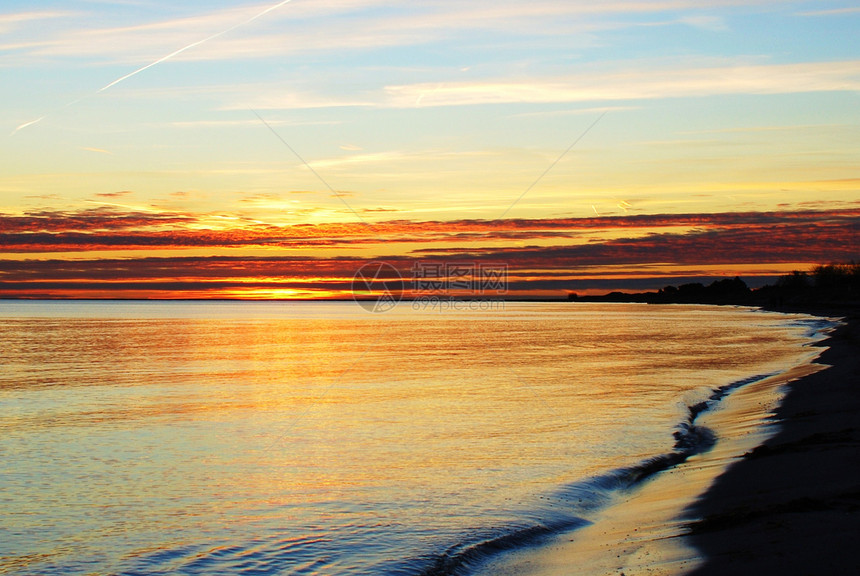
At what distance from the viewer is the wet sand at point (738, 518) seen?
972 cm

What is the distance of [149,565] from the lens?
11.5 meters

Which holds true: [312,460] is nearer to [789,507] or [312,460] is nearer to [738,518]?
[738,518]

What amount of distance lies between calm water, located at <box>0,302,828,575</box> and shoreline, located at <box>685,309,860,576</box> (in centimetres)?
269

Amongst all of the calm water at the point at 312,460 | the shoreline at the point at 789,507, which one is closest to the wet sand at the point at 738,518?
the shoreline at the point at 789,507

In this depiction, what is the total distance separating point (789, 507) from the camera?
11602 millimetres

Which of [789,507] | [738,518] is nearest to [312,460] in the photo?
[738,518]

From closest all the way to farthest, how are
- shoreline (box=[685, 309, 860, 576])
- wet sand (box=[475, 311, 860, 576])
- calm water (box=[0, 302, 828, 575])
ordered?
shoreline (box=[685, 309, 860, 576]), wet sand (box=[475, 311, 860, 576]), calm water (box=[0, 302, 828, 575])

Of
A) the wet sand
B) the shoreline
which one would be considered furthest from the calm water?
the shoreline

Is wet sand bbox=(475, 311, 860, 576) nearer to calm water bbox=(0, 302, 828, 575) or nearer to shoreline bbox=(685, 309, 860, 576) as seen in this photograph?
shoreline bbox=(685, 309, 860, 576)

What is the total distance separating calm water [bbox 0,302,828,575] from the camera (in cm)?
1241

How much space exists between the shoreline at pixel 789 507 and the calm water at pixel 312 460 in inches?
106

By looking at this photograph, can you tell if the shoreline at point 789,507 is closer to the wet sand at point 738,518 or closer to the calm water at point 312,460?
the wet sand at point 738,518

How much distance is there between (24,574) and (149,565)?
1.76 meters

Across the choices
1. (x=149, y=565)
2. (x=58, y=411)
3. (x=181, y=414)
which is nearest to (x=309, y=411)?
(x=181, y=414)
